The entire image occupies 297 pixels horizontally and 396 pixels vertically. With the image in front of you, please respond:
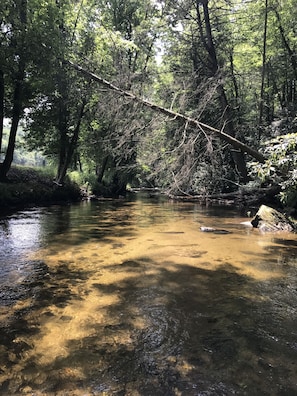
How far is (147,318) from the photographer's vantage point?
4.32 meters

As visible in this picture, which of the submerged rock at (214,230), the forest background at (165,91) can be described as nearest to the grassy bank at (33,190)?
the forest background at (165,91)

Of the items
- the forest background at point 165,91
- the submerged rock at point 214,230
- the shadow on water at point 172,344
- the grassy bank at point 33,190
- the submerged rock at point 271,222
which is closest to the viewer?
the shadow on water at point 172,344

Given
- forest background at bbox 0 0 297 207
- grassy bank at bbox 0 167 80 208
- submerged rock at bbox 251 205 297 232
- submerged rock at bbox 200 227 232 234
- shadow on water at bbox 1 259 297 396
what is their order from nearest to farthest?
shadow on water at bbox 1 259 297 396, submerged rock at bbox 200 227 232 234, submerged rock at bbox 251 205 297 232, forest background at bbox 0 0 297 207, grassy bank at bbox 0 167 80 208

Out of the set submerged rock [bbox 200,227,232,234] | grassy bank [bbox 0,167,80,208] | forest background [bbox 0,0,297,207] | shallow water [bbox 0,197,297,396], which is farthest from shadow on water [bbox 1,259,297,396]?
grassy bank [bbox 0,167,80,208]

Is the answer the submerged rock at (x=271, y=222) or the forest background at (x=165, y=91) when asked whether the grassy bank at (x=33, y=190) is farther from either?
the submerged rock at (x=271, y=222)

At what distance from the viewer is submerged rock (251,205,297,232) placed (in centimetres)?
1100

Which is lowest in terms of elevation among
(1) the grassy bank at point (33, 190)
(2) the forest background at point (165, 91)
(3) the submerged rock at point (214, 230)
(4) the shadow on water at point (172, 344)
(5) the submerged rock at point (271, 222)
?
(4) the shadow on water at point (172, 344)

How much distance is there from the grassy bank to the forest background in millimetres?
803

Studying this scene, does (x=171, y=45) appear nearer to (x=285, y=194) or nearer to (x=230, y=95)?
(x=230, y=95)

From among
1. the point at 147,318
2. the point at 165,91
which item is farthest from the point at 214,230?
the point at 147,318

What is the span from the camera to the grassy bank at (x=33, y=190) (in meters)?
15.1

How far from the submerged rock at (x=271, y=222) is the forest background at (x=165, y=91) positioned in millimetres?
687

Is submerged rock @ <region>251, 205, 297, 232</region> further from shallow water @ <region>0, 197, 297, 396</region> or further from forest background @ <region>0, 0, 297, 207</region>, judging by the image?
shallow water @ <region>0, 197, 297, 396</region>

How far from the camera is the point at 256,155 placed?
1291 cm
